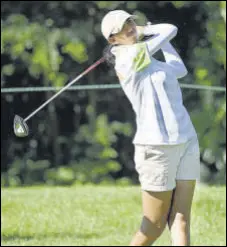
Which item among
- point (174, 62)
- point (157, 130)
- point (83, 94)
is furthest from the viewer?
point (83, 94)

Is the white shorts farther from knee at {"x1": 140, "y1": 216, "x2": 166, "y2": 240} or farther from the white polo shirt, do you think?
knee at {"x1": 140, "y1": 216, "x2": 166, "y2": 240}

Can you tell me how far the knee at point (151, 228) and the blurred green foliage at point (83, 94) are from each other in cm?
518

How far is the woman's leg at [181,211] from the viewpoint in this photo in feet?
15.7

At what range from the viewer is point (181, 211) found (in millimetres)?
4824

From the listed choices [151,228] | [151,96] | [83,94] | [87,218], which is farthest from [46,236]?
[83,94]

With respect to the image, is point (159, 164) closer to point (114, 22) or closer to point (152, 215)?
→ point (152, 215)

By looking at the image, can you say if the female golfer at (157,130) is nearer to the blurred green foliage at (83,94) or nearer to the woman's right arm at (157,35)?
the woman's right arm at (157,35)

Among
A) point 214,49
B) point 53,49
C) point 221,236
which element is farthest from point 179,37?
point 221,236

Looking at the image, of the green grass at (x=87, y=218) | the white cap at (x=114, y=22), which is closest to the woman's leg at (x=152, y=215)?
the white cap at (x=114, y=22)

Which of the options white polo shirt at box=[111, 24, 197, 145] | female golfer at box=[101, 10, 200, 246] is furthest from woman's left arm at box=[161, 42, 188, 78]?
white polo shirt at box=[111, 24, 197, 145]

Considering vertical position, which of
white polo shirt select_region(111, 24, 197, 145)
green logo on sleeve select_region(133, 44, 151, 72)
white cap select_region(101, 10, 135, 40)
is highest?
white cap select_region(101, 10, 135, 40)

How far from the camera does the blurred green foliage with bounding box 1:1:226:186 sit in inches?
395

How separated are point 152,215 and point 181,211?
16cm

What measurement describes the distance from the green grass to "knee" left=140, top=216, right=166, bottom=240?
1851mm
